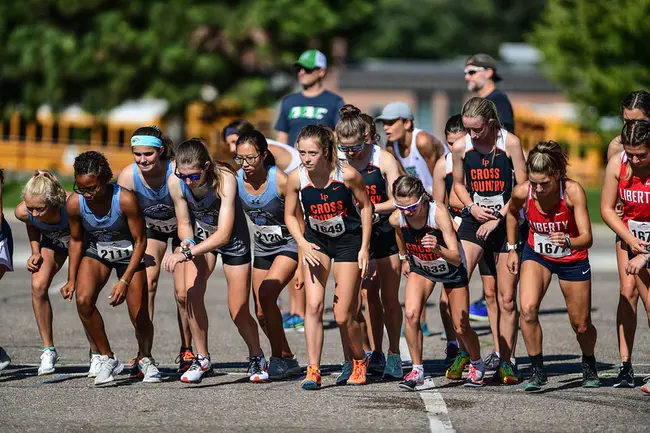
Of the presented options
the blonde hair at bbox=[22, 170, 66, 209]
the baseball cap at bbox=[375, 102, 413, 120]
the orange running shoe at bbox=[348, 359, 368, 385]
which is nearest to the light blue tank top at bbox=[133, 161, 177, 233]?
the blonde hair at bbox=[22, 170, 66, 209]

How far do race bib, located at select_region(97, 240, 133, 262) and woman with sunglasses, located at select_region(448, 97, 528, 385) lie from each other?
2.68 m

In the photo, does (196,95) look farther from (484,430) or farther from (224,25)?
(484,430)

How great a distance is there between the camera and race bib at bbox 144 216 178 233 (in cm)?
972

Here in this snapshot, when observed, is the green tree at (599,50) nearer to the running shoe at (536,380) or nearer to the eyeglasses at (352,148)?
the eyeglasses at (352,148)

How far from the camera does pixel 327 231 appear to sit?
9.07 meters

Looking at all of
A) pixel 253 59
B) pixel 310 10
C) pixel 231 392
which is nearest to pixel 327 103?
pixel 231 392

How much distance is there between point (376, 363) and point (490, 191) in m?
1.69

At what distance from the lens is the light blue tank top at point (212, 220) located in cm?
920

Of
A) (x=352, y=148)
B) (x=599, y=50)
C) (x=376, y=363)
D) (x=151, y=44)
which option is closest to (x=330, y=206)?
(x=352, y=148)

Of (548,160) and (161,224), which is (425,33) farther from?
(548,160)

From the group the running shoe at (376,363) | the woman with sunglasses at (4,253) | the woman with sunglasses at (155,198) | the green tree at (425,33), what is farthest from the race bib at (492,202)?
the green tree at (425,33)

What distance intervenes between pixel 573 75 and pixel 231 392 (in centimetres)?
2794

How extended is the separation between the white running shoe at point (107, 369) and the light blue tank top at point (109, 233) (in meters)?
0.77

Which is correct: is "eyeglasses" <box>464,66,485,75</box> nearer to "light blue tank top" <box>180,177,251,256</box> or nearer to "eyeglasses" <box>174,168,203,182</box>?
"light blue tank top" <box>180,177,251,256</box>
